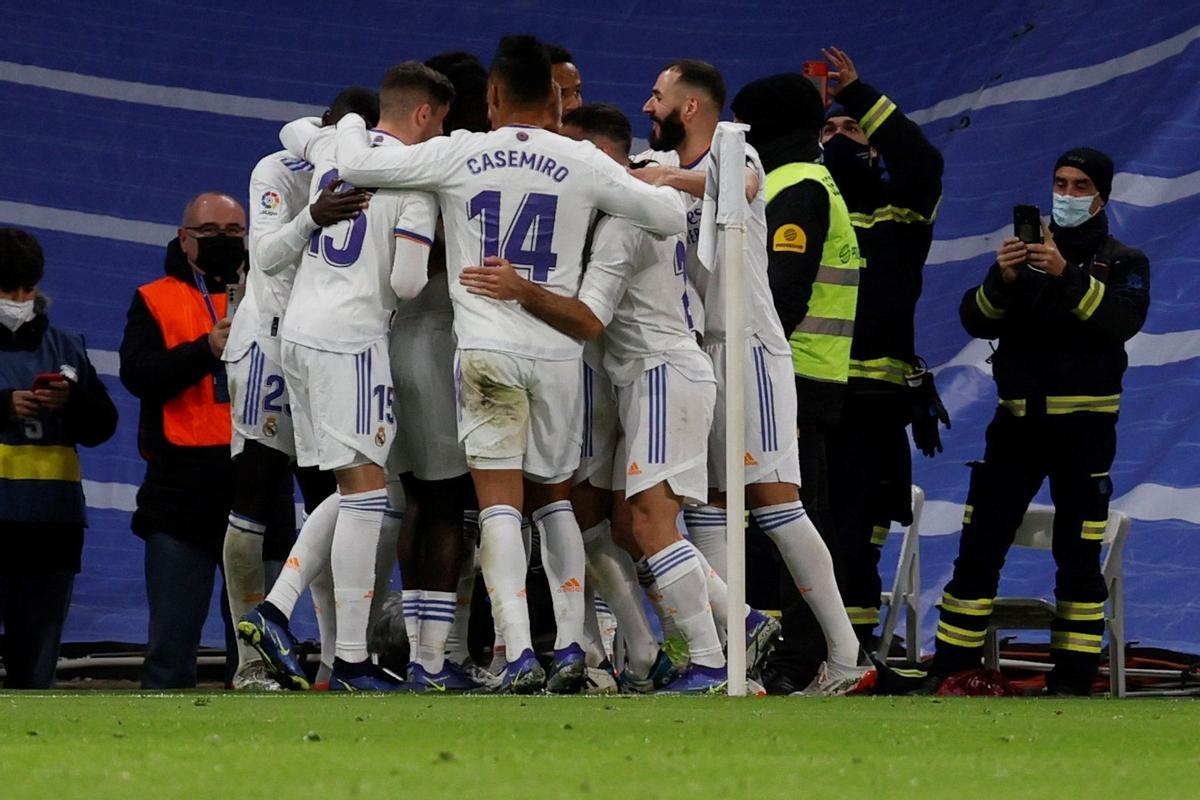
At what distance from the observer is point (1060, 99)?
8344 millimetres

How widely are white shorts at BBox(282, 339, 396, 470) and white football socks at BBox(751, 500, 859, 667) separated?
41.5 inches

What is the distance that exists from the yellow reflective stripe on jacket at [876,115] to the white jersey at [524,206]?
1681 mm

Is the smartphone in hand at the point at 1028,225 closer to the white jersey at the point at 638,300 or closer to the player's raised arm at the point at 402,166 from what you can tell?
the white jersey at the point at 638,300

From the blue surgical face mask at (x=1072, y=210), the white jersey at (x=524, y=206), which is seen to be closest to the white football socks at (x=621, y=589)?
the white jersey at (x=524, y=206)

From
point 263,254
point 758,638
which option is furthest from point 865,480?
point 263,254

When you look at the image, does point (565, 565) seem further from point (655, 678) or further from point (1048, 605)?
point (1048, 605)

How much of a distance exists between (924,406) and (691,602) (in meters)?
1.91

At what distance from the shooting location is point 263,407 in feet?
20.0

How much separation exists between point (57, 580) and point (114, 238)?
2654 millimetres

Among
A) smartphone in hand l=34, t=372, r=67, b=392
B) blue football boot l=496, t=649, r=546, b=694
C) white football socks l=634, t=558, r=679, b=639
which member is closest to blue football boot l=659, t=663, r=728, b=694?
white football socks l=634, t=558, r=679, b=639

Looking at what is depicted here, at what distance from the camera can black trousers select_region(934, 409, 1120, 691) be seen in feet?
20.7

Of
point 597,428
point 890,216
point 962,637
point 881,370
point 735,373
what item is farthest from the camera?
point 890,216

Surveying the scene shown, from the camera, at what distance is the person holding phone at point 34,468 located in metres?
6.35

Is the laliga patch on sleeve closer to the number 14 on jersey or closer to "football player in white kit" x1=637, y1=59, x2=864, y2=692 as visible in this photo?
"football player in white kit" x1=637, y1=59, x2=864, y2=692
